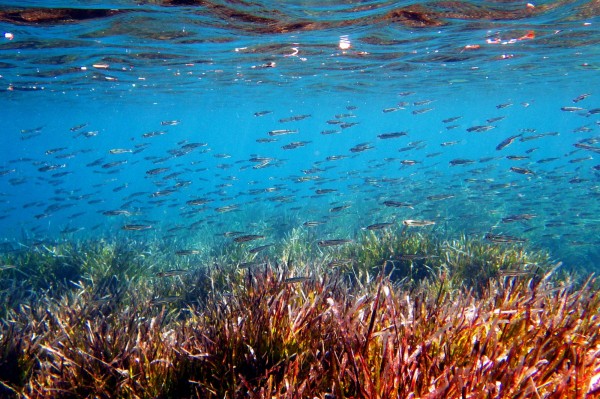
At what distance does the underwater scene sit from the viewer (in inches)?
126

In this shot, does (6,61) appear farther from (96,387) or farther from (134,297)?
(96,387)

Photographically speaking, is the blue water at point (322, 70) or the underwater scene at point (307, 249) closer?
the underwater scene at point (307, 249)

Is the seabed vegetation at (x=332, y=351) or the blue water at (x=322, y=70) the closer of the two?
the seabed vegetation at (x=332, y=351)

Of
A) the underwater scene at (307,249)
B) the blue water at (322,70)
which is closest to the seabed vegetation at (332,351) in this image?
the underwater scene at (307,249)

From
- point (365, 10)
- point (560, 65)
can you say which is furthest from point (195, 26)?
point (560, 65)

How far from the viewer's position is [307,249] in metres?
13.4

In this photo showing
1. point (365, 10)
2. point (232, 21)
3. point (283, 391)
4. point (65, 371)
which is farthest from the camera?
point (232, 21)

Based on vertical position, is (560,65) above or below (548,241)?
above

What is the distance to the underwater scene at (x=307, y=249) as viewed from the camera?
126 inches

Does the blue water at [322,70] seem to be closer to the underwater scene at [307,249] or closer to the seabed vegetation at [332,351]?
the underwater scene at [307,249]

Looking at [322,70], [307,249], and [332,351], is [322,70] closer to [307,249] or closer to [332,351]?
[307,249]

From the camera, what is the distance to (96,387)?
3.56 m

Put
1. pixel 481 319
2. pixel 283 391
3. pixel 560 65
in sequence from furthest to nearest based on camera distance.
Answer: pixel 560 65
pixel 481 319
pixel 283 391

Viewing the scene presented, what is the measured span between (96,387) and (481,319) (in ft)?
11.9
